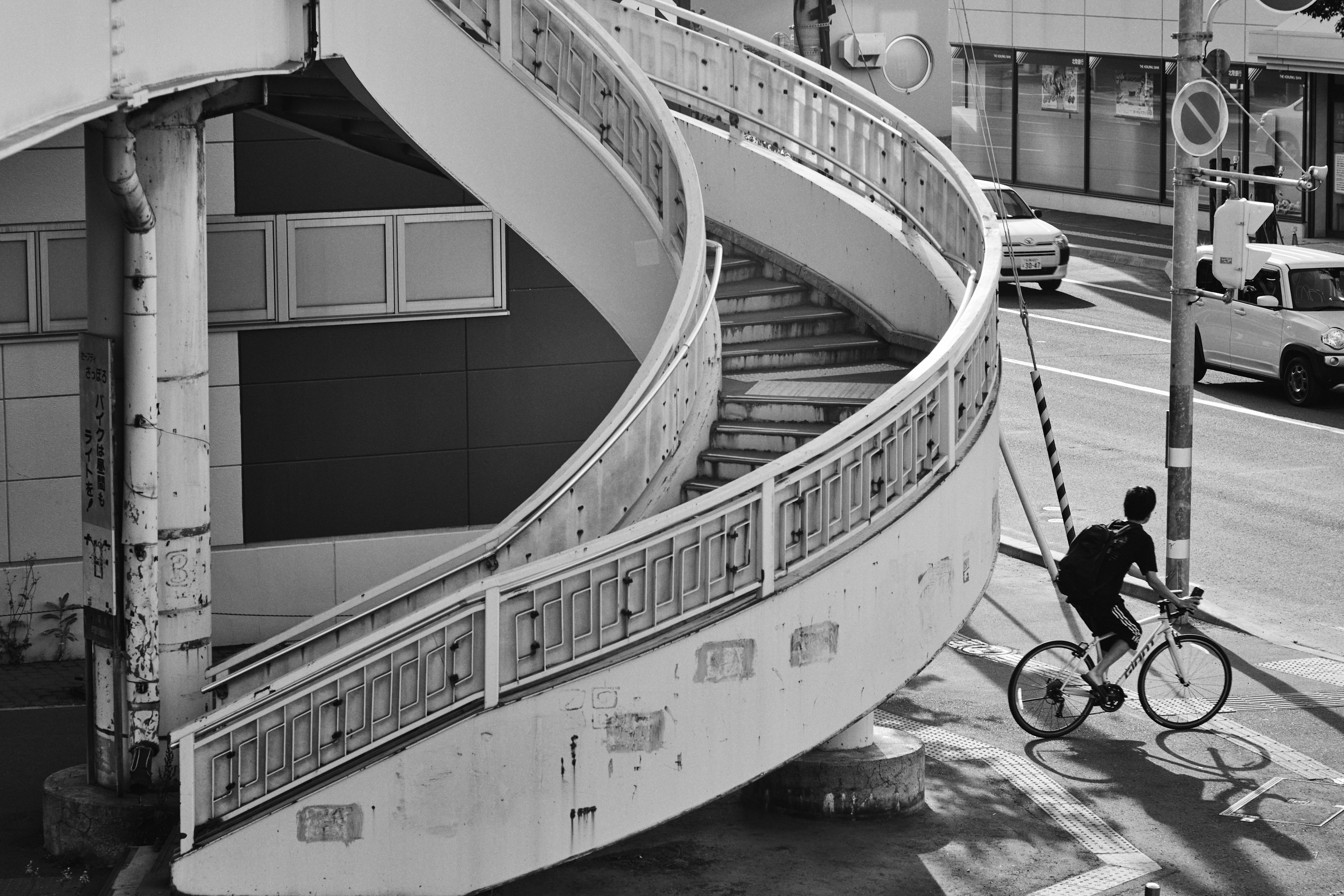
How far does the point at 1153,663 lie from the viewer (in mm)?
12047

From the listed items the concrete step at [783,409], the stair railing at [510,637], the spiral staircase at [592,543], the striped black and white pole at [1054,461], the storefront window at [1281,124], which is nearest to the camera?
the spiral staircase at [592,543]

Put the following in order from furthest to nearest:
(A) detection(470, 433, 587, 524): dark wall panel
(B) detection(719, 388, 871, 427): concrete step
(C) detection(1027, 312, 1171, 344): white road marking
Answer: (C) detection(1027, 312, 1171, 344): white road marking, (A) detection(470, 433, 587, 524): dark wall panel, (B) detection(719, 388, 871, 427): concrete step

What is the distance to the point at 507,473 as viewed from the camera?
48.6ft

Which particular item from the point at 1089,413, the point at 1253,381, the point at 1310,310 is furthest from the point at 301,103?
the point at 1253,381

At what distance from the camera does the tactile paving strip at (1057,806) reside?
30.2 ft

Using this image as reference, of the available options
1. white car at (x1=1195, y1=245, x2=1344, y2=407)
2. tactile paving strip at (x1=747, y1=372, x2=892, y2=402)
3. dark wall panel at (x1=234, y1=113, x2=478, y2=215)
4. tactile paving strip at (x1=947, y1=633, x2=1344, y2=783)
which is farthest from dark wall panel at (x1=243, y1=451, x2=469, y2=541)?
white car at (x1=1195, y1=245, x2=1344, y2=407)

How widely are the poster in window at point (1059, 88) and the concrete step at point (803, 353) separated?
30.5 metres

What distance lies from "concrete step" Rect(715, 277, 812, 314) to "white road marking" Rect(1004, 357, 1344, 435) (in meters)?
8.09

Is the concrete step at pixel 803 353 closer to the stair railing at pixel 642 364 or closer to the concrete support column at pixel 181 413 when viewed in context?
the stair railing at pixel 642 364

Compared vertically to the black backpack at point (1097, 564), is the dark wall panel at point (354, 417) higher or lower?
higher

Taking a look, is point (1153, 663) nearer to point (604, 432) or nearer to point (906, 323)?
point (906, 323)

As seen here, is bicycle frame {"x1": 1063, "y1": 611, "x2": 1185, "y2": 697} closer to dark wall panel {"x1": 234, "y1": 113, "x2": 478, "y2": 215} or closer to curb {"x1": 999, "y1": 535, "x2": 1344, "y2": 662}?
curb {"x1": 999, "y1": 535, "x2": 1344, "y2": 662}

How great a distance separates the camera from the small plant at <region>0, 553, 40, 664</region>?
13.5 metres

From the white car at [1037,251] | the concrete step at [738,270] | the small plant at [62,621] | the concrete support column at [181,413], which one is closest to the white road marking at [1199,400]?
the white car at [1037,251]
